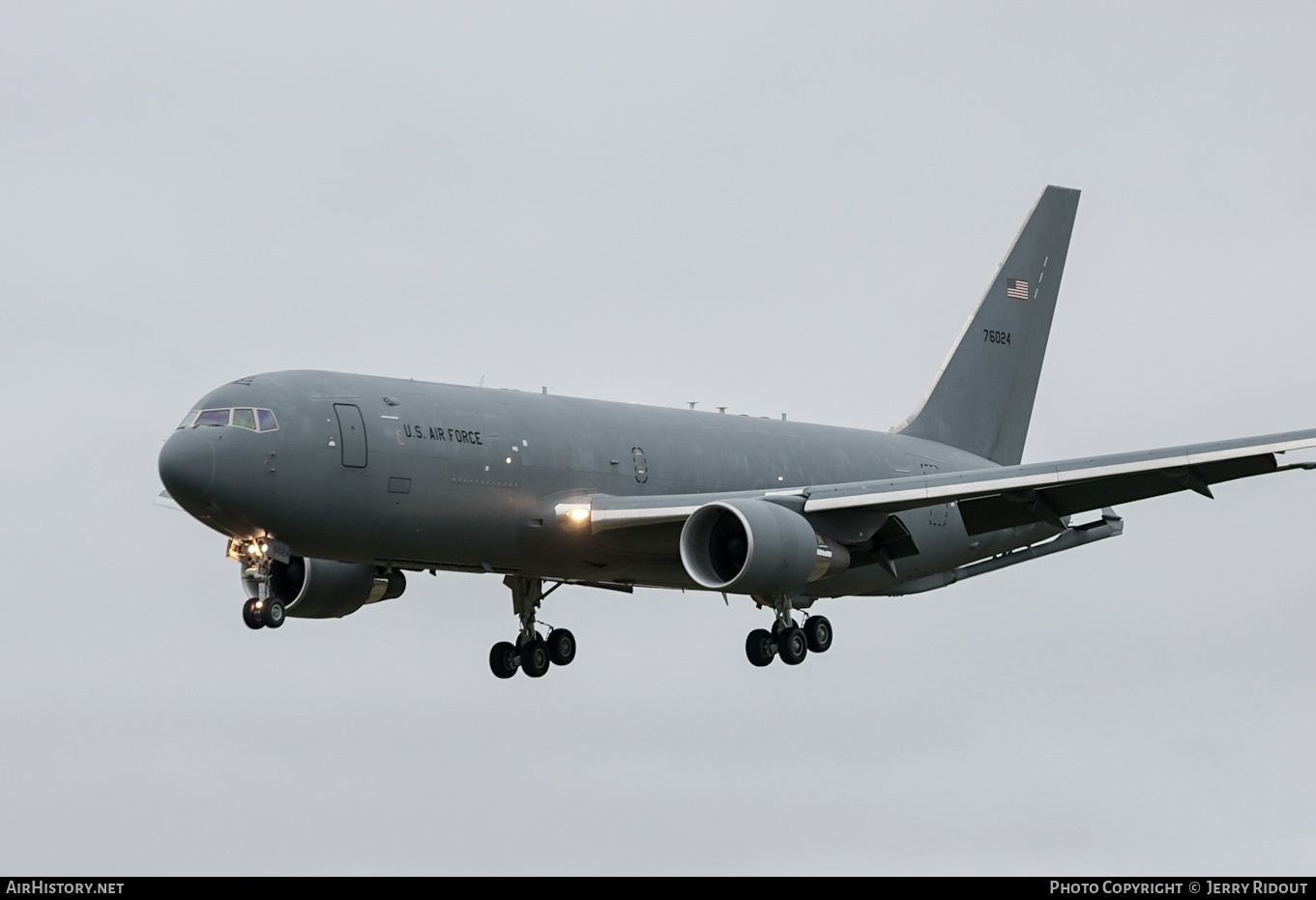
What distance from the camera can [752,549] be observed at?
38125 millimetres

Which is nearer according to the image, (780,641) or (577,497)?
(577,497)

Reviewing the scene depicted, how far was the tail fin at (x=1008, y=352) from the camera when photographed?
175ft

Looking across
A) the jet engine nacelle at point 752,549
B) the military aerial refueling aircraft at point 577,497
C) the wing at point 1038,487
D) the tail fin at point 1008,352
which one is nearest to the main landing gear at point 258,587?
the military aerial refueling aircraft at point 577,497

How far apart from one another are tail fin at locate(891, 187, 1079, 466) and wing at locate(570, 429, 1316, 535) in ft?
35.8

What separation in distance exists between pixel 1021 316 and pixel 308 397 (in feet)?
78.7

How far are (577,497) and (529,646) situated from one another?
563 centimetres

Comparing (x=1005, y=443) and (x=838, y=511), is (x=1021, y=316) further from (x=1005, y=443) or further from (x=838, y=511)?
(x=838, y=511)

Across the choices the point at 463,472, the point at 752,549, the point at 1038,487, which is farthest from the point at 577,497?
the point at 1038,487

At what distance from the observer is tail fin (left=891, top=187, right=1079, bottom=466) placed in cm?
5322

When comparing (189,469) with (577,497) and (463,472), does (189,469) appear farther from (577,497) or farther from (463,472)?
(577,497)

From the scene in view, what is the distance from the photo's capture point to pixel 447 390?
1558 inches

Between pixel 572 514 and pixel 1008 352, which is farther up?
pixel 1008 352

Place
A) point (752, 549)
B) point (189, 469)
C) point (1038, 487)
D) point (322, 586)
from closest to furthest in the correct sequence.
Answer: point (189, 469) < point (752, 549) < point (1038, 487) < point (322, 586)
